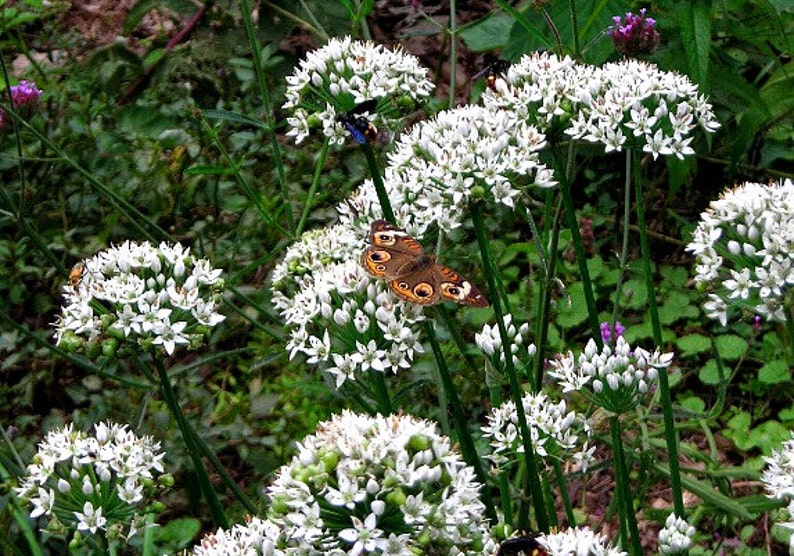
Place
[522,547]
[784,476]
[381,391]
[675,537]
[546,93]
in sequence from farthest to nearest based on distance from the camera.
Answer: [546,93] < [381,391] < [675,537] < [784,476] < [522,547]

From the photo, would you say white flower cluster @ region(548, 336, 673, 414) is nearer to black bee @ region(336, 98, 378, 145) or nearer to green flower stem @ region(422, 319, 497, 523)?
green flower stem @ region(422, 319, 497, 523)

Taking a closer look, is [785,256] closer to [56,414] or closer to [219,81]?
[56,414]

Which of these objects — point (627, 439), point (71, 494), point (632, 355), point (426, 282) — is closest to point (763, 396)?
point (627, 439)

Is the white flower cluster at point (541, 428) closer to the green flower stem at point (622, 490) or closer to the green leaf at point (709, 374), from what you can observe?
the green flower stem at point (622, 490)

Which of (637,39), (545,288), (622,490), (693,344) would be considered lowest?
(622,490)

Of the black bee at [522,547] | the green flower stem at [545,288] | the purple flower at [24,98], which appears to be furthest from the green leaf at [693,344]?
the black bee at [522,547]

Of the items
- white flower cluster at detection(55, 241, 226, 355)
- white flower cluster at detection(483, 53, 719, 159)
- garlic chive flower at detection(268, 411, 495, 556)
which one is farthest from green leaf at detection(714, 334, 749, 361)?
garlic chive flower at detection(268, 411, 495, 556)

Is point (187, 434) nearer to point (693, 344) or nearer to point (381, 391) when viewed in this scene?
point (381, 391)

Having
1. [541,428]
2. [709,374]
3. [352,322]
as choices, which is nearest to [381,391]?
[352,322]
